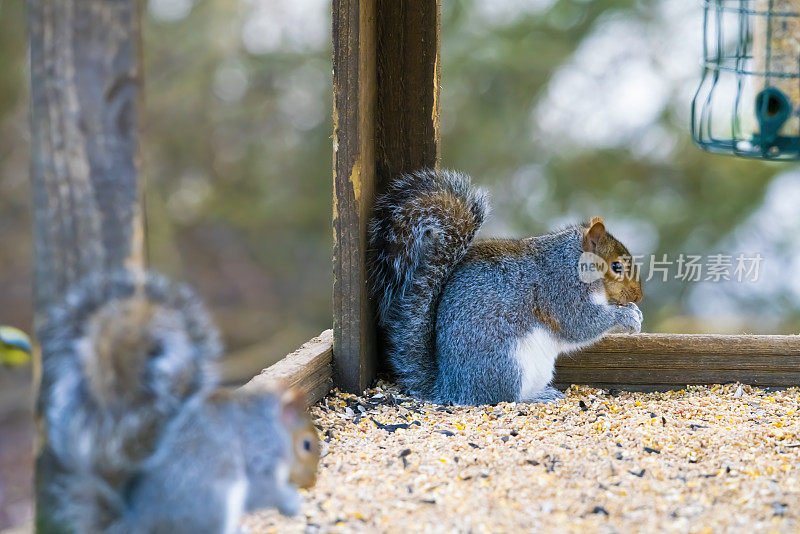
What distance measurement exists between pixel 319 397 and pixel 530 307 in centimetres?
60

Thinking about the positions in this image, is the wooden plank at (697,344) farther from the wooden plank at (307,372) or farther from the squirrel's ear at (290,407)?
the squirrel's ear at (290,407)

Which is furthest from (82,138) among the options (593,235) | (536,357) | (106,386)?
(593,235)

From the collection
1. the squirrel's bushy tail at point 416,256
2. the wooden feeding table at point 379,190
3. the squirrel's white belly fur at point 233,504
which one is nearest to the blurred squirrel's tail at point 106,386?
the squirrel's white belly fur at point 233,504

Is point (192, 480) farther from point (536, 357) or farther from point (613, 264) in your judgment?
point (613, 264)

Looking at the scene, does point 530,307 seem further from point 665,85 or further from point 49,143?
point 665,85

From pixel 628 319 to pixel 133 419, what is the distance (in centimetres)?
165

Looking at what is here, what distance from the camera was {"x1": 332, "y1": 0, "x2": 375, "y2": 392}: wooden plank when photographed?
2.04m

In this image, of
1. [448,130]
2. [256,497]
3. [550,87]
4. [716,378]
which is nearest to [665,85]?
[550,87]

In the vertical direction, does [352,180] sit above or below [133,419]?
above

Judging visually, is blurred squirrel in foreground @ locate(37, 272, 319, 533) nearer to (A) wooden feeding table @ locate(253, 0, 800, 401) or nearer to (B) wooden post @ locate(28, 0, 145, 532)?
(B) wooden post @ locate(28, 0, 145, 532)

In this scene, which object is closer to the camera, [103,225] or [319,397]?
[103,225]

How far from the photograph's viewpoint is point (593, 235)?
240cm

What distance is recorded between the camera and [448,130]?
4.54 meters

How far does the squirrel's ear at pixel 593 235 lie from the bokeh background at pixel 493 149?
1.88 m
